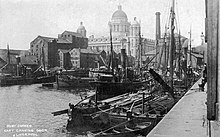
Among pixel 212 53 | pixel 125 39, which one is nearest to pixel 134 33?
pixel 125 39

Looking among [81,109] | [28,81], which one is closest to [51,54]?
[28,81]

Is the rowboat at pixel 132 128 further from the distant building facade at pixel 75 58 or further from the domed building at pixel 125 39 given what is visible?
the distant building facade at pixel 75 58

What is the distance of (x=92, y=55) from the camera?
181ft

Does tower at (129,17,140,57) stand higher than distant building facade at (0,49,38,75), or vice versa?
tower at (129,17,140,57)

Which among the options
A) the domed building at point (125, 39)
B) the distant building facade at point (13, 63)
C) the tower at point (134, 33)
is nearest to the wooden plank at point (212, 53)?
the distant building facade at point (13, 63)

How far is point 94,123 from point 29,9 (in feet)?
15.4

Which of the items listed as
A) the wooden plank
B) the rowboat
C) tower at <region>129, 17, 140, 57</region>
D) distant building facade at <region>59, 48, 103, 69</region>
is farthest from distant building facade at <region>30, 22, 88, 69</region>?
the wooden plank

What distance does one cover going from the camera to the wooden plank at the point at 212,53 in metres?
3.43

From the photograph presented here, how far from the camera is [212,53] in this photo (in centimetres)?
358

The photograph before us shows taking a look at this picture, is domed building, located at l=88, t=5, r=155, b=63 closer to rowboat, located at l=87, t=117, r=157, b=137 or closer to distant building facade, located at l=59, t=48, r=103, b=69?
distant building facade, located at l=59, t=48, r=103, b=69

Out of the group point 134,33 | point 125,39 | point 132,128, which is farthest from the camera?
point 125,39

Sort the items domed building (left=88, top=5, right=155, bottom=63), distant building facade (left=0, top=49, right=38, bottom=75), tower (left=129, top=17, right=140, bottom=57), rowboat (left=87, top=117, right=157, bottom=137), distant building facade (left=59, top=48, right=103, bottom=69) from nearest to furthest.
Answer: rowboat (left=87, top=117, right=157, bottom=137) < distant building facade (left=0, top=49, right=38, bottom=75) < distant building facade (left=59, top=48, right=103, bottom=69) < domed building (left=88, top=5, right=155, bottom=63) < tower (left=129, top=17, right=140, bottom=57)

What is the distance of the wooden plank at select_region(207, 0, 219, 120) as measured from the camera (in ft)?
11.2

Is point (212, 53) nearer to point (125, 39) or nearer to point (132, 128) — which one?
point (132, 128)
